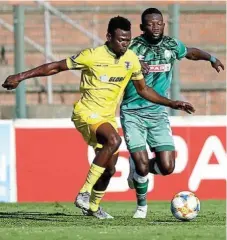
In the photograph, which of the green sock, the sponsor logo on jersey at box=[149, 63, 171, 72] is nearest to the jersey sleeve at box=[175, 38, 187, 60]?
the sponsor logo on jersey at box=[149, 63, 171, 72]

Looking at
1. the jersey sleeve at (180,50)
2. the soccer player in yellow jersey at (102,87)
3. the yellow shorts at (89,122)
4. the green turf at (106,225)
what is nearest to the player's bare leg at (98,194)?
the soccer player in yellow jersey at (102,87)

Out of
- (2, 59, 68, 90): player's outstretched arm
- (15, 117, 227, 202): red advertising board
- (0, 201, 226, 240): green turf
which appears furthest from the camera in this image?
(15, 117, 227, 202): red advertising board

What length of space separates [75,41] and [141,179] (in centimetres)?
817

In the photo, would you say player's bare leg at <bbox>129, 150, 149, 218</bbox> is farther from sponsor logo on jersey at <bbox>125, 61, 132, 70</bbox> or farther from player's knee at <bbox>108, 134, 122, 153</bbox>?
sponsor logo on jersey at <bbox>125, 61, 132, 70</bbox>

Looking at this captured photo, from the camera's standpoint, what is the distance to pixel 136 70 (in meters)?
11.5

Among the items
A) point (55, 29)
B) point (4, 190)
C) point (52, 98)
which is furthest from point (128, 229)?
point (55, 29)

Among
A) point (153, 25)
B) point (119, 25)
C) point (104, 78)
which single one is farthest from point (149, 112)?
point (119, 25)

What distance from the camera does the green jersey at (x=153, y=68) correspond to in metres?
12.2

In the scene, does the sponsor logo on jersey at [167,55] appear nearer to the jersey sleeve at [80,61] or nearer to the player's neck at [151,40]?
the player's neck at [151,40]

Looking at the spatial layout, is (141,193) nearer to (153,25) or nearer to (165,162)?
(165,162)

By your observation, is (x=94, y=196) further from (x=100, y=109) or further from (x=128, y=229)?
(x=128, y=229)

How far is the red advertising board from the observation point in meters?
15.9

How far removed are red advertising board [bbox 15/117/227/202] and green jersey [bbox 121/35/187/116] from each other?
369cm

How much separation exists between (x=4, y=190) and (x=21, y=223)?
15.9 ft
